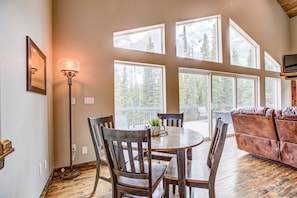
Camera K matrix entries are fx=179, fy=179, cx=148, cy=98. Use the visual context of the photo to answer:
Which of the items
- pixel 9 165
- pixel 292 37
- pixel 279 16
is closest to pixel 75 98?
pixel 9 165

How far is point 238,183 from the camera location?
8.06 ft

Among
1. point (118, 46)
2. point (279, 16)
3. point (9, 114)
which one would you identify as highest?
point (279, 16)

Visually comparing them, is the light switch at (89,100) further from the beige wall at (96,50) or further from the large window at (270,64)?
the large window at (270,64)

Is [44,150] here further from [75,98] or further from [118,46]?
[118,46]

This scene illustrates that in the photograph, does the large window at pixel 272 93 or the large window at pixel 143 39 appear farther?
the large window at pixel 272 93

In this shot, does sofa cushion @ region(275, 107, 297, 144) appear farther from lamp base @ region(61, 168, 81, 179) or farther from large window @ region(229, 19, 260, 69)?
lamp base @ region(61, 168, 81, 179)

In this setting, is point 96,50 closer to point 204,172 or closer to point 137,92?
point 137,92

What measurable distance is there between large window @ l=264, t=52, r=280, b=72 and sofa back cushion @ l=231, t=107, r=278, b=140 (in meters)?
4.15

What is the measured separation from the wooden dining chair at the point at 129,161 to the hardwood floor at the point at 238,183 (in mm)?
864

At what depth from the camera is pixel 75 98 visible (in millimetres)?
3178

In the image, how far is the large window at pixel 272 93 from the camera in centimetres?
642

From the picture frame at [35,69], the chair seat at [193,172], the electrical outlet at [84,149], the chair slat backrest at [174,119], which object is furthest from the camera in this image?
the electrical outlet at [84,149]

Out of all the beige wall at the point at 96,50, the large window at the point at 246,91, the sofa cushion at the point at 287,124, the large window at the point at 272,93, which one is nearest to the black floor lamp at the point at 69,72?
the beige wall at the point at 96,50

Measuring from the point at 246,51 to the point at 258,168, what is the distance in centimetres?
431
